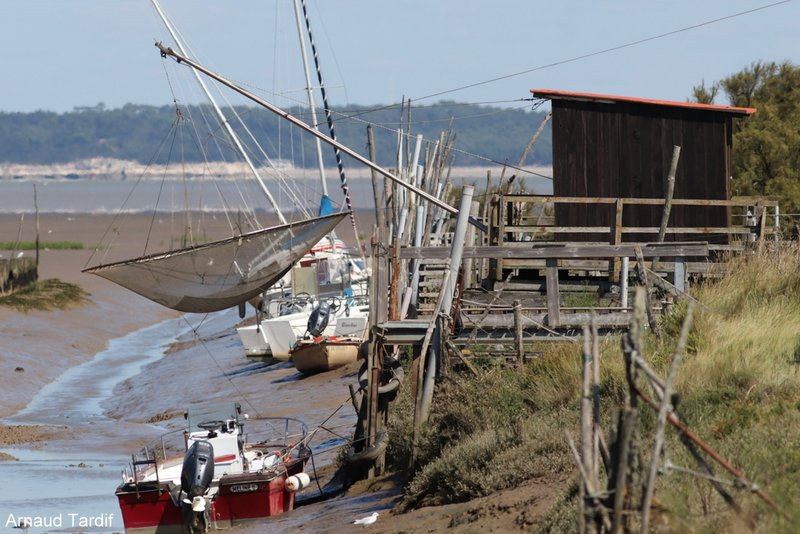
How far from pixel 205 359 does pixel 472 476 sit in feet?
75.1

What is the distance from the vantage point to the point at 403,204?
27766 millimetres

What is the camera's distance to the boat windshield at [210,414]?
52.5ft

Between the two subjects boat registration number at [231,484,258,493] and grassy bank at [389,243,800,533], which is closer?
grassy bank at [389,243,800,533]

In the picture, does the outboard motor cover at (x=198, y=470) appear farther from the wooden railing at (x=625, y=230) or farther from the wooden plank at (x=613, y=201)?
the wooden plank at (x=613, y=201)

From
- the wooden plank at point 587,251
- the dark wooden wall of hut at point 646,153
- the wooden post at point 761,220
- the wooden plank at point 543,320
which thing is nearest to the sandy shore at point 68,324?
the wooden plank at point 587,251

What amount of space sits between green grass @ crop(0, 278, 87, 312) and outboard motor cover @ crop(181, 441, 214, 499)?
28846 millimetres

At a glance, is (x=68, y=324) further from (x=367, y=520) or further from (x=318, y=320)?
(x=367, y=520)

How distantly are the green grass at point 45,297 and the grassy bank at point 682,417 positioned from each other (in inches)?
1146

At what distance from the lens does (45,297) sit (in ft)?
148

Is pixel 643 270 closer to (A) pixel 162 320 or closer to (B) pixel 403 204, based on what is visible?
(B) pixel 403 204

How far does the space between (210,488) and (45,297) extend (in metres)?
32.2

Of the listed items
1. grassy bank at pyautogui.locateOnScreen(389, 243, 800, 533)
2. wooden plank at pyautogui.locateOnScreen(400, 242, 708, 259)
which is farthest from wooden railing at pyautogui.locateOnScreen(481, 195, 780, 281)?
wooden plank at pyautogui.locateOnScreen(400, 242, 708, 259)

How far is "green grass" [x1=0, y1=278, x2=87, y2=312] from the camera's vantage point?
42641mm

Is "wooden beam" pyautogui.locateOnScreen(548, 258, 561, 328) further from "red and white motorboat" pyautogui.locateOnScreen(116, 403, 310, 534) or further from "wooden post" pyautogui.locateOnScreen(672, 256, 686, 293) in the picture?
"red and white motorboat" pyautogui.locateOnScreen(116, 403, 310, 534)
